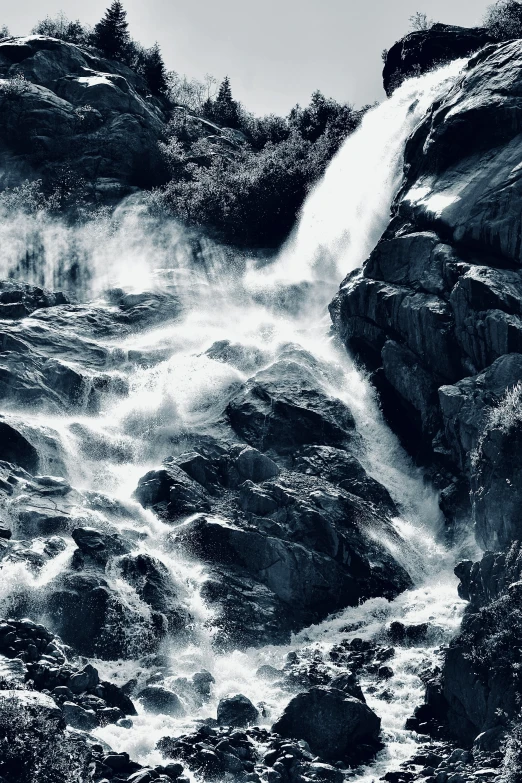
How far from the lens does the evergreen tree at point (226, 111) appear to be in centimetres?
9162

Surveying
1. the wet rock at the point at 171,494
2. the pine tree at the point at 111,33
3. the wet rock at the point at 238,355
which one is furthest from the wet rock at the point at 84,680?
the pine tree at the point at 111,33

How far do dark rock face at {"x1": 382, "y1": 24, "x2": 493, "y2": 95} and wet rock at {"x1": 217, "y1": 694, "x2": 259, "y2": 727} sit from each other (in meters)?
55.8

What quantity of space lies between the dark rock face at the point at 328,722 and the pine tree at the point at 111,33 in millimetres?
67855

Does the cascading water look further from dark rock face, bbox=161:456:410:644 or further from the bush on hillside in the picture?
the bush on hillside

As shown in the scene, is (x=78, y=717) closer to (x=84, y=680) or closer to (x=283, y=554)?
(x=84, y=680)

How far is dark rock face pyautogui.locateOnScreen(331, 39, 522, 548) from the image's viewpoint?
4156cm

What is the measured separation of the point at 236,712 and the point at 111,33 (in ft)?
223

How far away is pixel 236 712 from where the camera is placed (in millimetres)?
30391

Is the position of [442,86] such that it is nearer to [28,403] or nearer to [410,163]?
[410,163]

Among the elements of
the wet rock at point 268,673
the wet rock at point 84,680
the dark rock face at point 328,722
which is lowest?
A: the dark rock face at point 328,722

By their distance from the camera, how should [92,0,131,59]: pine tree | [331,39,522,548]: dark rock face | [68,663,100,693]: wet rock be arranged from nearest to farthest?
[68,663,100,693]: wet rock, [331,39,522,548]: dark rock face, [92,0,131,59]: pine tree

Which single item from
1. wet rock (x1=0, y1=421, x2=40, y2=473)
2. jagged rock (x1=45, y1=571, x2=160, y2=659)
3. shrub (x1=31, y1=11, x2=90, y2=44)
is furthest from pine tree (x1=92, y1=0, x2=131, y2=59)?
jagged rock (x1=45, y1=571, x2=160, y2=659)

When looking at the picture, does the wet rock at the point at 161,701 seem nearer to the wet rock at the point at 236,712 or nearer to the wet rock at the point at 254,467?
the wet rock at the point at 236,712

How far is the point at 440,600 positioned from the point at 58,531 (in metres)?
14.8
